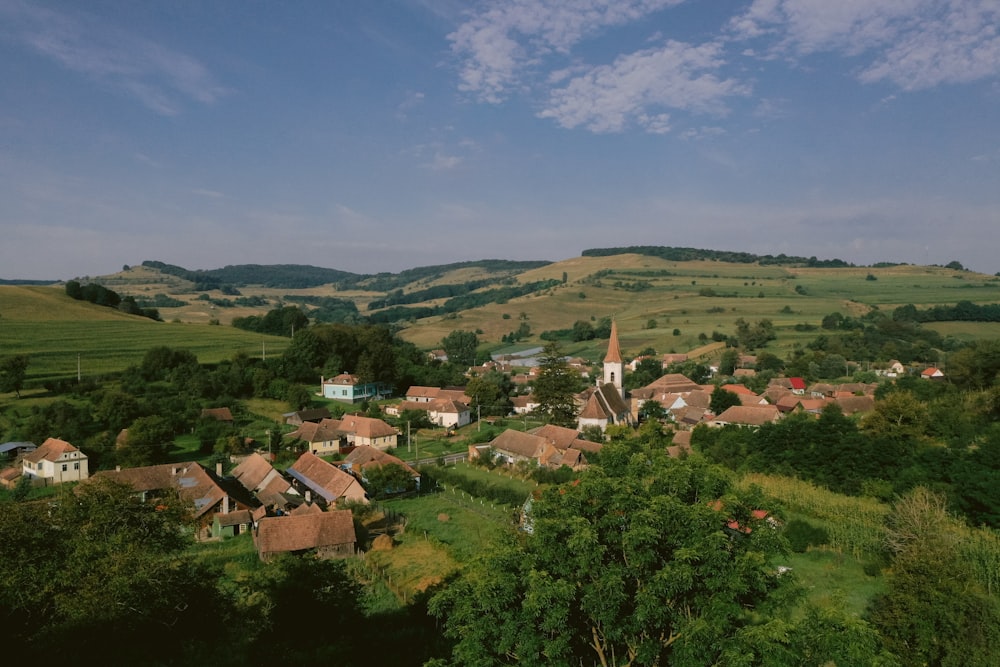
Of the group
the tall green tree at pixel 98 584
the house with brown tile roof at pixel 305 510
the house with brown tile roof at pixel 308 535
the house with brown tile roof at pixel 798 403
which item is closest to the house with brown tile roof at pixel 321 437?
the house with brown tile roof at pixel 305 510

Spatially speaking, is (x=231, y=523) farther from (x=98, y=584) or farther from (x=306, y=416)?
(x=306, y=416)

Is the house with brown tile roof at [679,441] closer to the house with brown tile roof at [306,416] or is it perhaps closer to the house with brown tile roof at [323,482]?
the house with brown tile roof at [323,482]

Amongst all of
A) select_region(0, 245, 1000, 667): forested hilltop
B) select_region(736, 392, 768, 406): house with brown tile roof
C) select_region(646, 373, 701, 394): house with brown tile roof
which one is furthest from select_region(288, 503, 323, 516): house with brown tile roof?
select_region(646, 373, 701, 394): house with brown tile roof

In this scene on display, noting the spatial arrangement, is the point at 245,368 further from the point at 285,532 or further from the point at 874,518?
the point at 874,518

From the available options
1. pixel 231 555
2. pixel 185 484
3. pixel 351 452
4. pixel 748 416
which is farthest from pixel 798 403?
pixel 185 484

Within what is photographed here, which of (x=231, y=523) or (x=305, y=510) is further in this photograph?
(x=305, y=510)

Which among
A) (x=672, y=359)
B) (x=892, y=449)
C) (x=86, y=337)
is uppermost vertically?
(x=86, y=337)

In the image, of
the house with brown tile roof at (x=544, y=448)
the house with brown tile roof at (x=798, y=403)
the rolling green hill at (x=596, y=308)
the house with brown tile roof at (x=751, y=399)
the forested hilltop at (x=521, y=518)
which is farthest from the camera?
the rolling green hill at (x=596, y=308)
